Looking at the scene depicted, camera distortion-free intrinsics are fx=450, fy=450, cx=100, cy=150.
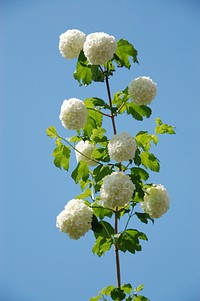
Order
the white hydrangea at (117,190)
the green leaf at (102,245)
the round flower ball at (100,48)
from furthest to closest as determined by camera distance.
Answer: the green leaf at (102,245), the round flower ball at (100,48), the white hydrangea at (117,190)

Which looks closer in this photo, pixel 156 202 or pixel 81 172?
pixel 156 202

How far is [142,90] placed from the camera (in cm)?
222

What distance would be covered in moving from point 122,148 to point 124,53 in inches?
22.0

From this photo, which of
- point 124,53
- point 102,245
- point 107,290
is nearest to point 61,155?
point 102,245

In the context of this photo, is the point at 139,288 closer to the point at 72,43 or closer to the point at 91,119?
the point at 91,119

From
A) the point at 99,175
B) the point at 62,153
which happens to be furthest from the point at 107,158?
the point at 62,153

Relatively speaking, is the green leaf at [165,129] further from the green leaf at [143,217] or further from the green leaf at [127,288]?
the green leaf at [127,288]

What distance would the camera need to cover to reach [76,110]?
7.22 feet

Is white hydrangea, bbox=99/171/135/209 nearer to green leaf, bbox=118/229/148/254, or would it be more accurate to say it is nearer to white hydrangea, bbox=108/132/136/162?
white hydrangea, bbox=108/132/136/162

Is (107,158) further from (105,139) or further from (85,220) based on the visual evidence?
(85,220)

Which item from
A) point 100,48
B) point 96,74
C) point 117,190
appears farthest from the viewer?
point 96,74

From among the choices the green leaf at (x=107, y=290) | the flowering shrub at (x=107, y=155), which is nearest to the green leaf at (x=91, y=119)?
the flowering shrub at (x=107, y=155)

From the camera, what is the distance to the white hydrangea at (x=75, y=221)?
6.82 feet

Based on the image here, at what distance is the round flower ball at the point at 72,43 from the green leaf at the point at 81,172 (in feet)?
1.90
